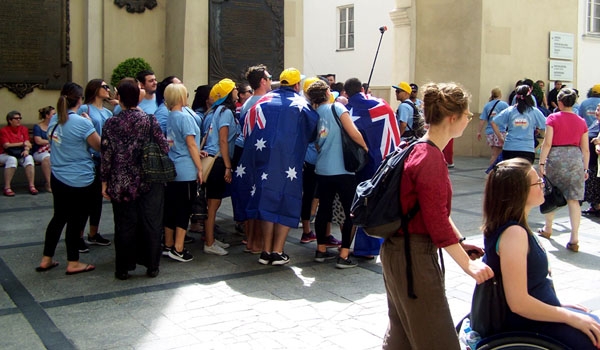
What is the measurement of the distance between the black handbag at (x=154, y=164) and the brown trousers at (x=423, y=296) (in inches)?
119

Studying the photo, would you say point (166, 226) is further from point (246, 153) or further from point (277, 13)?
point (277, 13)

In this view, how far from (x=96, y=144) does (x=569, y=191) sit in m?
5.03

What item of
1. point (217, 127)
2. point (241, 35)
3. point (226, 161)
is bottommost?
point (226, 161)

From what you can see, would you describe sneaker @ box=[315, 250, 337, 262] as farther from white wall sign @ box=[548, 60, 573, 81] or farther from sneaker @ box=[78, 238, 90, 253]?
white wall sign @ box=[548, 60, 573, 81]

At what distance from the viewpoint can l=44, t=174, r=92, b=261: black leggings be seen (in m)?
5.80

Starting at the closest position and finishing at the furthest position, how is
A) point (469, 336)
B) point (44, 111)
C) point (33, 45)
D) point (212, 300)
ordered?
1. point (469, 336)
2. point (212, 300)
3. point (44, 111)
4. point (33, 45)

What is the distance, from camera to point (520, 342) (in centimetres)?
300

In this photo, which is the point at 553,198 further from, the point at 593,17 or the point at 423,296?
the point at 593,17

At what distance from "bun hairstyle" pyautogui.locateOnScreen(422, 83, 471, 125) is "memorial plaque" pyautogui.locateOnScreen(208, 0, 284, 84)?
823cm

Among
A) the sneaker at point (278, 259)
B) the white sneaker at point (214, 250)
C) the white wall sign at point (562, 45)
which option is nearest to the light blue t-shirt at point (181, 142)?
the white sneaker at point (214, 250)

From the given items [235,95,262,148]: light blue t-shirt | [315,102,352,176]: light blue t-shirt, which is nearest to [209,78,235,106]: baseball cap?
[235,95,262,148]: light blue t-shirt

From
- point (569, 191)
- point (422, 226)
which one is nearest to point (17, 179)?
point (569, 191)

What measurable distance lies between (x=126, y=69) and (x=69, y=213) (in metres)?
5.45

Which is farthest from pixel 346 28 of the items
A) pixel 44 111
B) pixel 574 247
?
pixel 574 247
